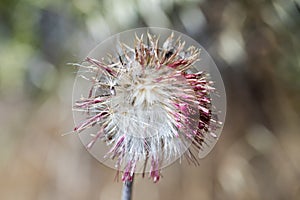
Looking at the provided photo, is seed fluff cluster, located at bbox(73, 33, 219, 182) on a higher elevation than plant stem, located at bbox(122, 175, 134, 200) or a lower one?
higher

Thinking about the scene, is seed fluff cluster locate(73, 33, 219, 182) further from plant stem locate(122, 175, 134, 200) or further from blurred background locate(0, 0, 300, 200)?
blurred background locate(0, 0, 300, 200)

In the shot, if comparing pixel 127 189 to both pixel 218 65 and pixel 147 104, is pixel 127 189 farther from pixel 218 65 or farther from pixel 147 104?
pixel 218 65

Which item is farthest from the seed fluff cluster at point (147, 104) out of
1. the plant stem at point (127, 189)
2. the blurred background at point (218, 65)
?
the blurred background at point (218, 65)

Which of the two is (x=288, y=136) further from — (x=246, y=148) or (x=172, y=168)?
(x=172, y=168)

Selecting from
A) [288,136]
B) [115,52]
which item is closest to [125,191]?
[115,52]

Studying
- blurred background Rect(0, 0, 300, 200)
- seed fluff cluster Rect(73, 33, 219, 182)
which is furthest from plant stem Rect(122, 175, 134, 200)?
blurred background Rect(0, 0, 300, 200)

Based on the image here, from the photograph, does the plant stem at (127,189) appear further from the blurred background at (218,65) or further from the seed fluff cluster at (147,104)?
the blurred background at (218,65)

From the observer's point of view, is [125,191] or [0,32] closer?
[125,191]
